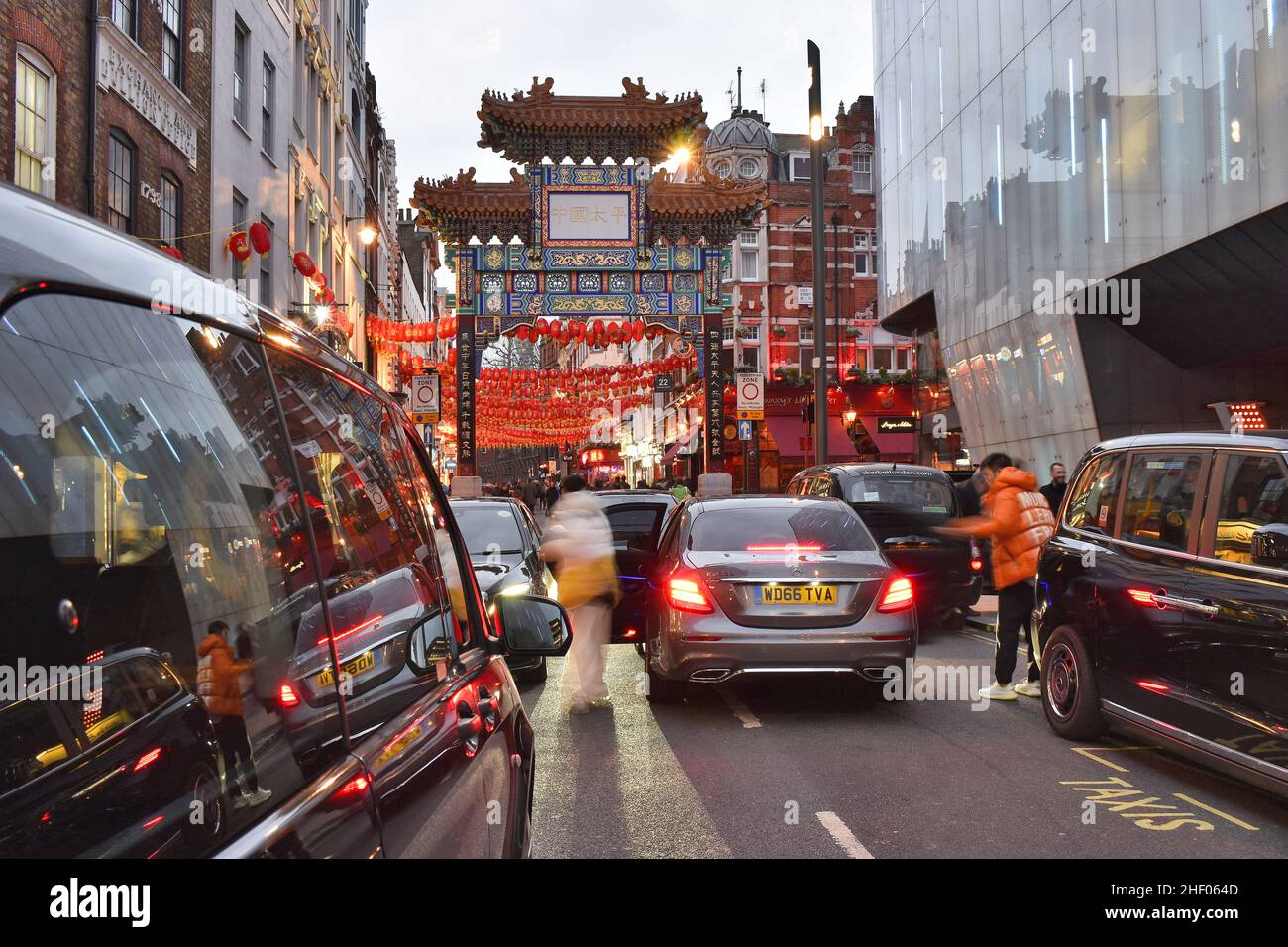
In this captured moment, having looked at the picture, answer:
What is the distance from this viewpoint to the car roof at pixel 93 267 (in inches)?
45.7

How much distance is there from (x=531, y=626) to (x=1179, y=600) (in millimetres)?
3818

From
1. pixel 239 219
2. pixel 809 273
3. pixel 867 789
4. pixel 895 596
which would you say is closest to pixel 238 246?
pixel 239 219

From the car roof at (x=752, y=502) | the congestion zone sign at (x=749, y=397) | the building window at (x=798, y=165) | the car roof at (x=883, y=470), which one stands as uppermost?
the building window at (x=798, y=165)

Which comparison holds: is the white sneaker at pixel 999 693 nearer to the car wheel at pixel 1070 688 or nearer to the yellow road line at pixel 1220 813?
the car wheel at pixel 1070 688

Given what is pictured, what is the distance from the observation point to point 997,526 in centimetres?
838

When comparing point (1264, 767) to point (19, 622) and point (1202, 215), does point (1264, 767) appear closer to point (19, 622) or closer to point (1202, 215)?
point (19, 622)

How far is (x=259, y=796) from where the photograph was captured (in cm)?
138

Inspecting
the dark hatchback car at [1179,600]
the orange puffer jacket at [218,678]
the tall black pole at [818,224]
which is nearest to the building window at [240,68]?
the tall black pole at [818,224]

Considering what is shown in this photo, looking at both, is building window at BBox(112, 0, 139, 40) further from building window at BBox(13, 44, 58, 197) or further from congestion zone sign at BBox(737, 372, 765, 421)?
congestion zone sign at BBox(737, 372, 765, 421)

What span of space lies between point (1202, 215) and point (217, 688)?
20071 millimetres

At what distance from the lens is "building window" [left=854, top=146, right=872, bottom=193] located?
5441 centimetres

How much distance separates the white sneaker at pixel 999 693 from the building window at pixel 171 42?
47.5 ft

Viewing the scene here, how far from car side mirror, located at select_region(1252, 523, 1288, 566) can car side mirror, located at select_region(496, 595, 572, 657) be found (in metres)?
3.16

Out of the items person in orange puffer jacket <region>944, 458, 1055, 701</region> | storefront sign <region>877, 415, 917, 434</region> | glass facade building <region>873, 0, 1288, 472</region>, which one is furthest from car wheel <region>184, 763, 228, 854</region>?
storefront sign <region>877, 415, 917, 434</region>
